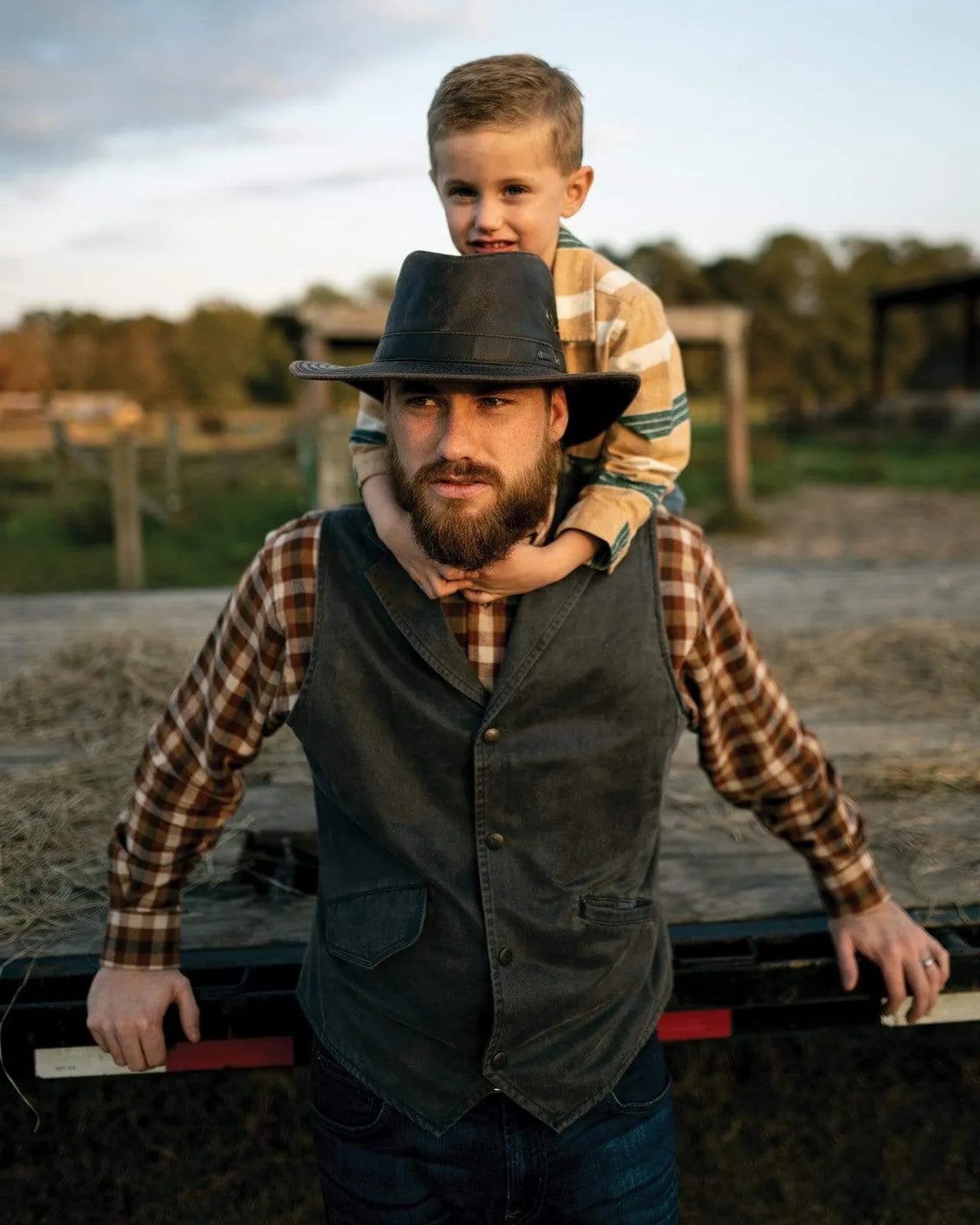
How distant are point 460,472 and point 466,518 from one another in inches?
2.9

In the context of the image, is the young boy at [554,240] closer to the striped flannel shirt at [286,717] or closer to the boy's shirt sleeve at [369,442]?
the boy's shirt sleeve at [369,442]

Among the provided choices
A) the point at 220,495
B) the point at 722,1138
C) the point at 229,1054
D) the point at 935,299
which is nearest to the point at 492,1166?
the point at 229,1054

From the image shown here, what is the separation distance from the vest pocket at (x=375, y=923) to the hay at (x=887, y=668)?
2.07 meters

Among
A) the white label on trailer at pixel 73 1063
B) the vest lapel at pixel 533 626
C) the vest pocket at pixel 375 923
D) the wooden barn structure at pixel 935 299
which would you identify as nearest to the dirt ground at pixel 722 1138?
the white label on trailer at pixel 73 1063

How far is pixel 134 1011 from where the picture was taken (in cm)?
193

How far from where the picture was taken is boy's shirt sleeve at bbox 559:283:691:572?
6.65 ft

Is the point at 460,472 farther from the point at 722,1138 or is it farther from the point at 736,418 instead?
the point at 736,418

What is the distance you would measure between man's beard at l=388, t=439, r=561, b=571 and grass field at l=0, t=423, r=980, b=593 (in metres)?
8.24

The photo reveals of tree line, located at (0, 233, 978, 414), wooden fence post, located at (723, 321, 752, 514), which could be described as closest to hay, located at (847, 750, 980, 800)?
wooden fence post, located at (723, 321, 752, 514)

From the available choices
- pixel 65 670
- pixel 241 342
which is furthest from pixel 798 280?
pixel 65 670

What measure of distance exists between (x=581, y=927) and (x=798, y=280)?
173 feet

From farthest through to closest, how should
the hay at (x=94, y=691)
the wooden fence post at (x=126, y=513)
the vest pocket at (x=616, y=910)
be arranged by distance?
1. the wooden fence post at (x=126, y=513)
2. the hay at (x=94, y=691)
3. the vest pocket at (x=616, y=910)

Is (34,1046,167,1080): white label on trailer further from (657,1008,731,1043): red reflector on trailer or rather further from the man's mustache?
the man's mustache

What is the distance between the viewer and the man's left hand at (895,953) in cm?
205
